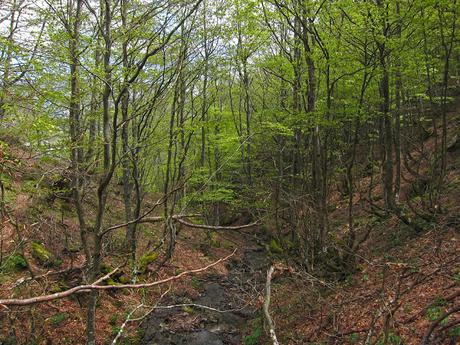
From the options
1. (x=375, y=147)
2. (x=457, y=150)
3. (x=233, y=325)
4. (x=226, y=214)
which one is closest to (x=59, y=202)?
(x=233, y=325)

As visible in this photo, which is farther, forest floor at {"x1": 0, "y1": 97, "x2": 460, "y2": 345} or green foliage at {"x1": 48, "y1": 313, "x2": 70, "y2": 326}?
green foliage at {"x1": 48, "y1": 313, "x2": 70, "y2": 326}

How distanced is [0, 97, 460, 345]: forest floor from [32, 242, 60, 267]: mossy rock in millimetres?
107

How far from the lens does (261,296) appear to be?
8.35m

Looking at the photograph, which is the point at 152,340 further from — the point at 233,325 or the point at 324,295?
the point at 324,295

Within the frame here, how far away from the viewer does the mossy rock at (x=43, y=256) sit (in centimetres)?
957

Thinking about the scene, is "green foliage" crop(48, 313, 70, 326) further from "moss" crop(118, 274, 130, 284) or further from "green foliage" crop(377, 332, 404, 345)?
"green foliage" crop(377, 332, 404, 345)

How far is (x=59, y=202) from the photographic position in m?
14.1

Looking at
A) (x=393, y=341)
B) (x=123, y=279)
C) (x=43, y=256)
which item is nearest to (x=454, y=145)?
(x=393, y=341)

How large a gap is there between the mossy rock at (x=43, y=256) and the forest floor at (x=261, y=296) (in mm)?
107

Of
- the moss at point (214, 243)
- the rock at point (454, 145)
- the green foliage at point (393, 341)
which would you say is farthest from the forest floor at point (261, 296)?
the moss at point (214, 243)

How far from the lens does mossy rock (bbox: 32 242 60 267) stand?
377 inches

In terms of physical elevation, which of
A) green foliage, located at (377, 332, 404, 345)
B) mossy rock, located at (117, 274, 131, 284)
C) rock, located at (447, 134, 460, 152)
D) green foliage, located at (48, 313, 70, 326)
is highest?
→ rock, located at (447, 134, 460, 152)

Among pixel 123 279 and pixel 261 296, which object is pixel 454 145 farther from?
pixel 123 279

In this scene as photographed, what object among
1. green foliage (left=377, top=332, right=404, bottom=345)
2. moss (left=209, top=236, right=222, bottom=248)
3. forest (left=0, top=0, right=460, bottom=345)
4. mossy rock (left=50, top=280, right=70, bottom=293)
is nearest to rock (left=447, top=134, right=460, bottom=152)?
forest (left=0, top=0, right=460, bottom=345)
